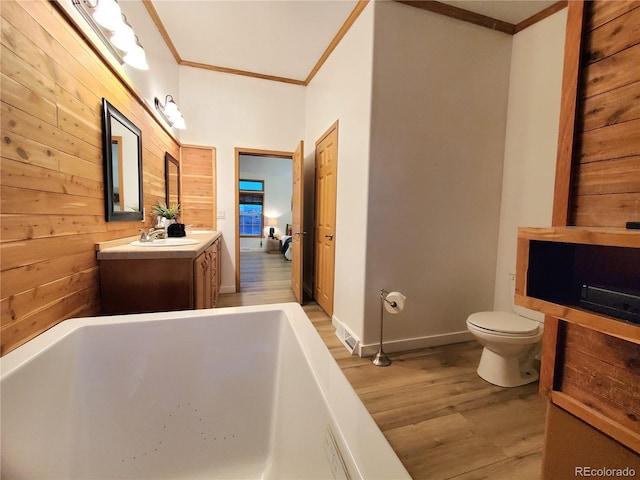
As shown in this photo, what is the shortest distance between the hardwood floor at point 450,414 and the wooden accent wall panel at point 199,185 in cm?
245

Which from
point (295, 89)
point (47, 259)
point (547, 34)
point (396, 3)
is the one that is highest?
point (295, 89)

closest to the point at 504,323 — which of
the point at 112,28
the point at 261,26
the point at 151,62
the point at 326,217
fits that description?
the point at 326,217

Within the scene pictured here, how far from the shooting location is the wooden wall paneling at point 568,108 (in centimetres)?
85

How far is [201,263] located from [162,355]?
879 mm

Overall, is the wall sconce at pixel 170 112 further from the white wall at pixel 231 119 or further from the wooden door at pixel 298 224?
the wooden door at pixel 298 224

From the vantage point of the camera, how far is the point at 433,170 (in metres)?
2.12

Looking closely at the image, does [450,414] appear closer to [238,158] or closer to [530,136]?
[530,136]

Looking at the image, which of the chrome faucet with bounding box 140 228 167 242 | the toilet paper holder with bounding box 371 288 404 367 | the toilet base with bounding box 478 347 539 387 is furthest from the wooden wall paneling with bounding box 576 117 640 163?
the chrome faucet with bounding box 140 228 167 242

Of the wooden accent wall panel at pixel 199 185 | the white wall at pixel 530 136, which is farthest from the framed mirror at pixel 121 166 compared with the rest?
the white wall at pixel 530 136

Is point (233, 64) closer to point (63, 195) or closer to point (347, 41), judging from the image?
point (347, 41)

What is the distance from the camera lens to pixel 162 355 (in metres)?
1.19

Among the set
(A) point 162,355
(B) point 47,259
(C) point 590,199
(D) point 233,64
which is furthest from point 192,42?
(C) point 590,199

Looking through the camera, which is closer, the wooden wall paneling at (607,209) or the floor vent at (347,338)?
the wooden wall paneling at (607,209)

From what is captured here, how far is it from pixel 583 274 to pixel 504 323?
1.00m
